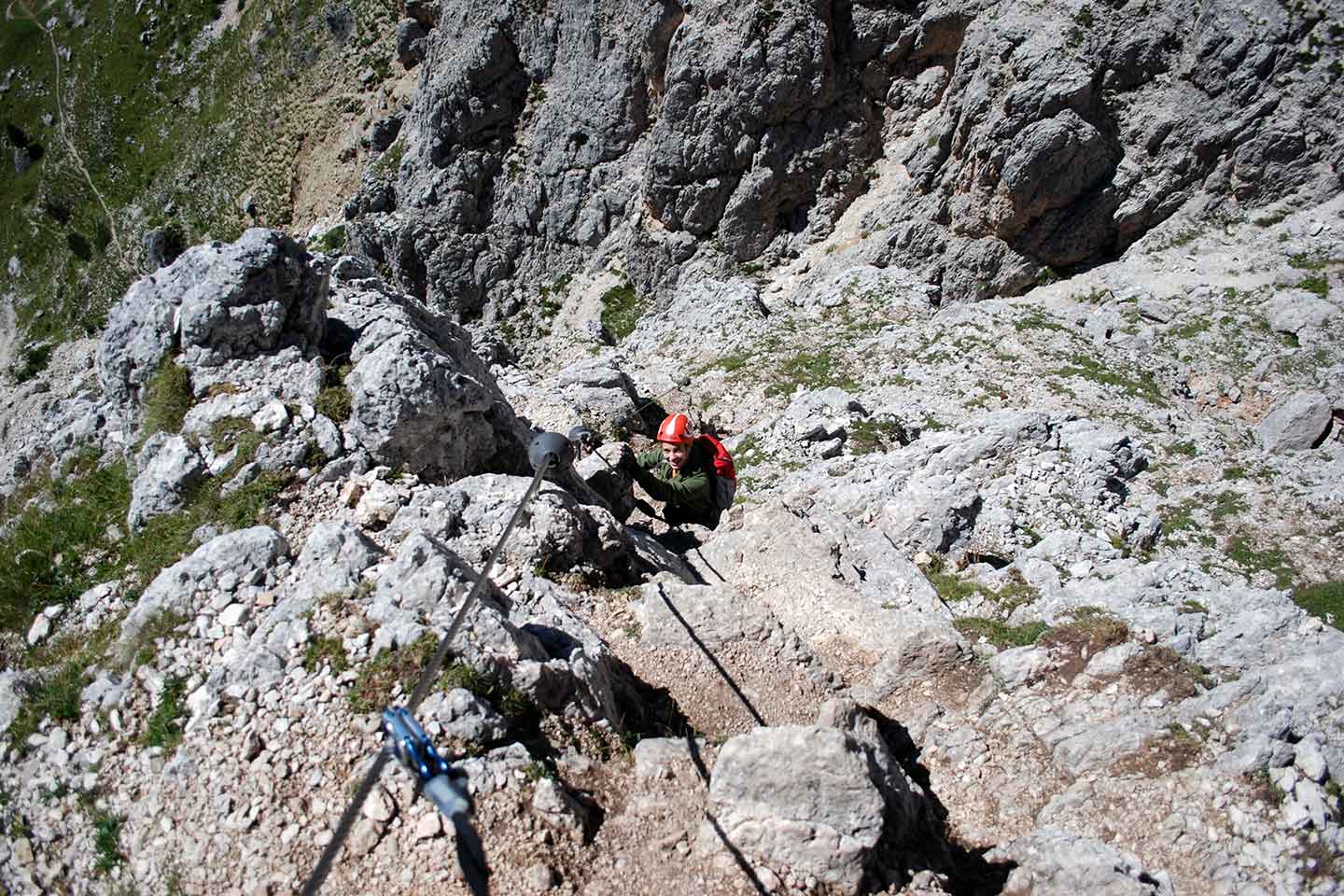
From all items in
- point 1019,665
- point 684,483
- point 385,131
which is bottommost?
point 1019,665

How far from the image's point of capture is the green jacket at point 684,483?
11469mm

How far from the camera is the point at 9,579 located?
25.6 ft

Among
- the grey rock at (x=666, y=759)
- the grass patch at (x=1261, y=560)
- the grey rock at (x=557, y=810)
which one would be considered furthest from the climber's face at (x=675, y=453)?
the grass patch at (x=1261, y=560)

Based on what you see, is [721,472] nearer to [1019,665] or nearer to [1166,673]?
[1019,665]

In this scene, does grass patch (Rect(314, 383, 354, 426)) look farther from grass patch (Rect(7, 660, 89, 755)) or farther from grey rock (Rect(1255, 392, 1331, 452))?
grey rock (Rect(1255, 392, 1331, 452))

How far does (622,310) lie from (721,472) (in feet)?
94.9

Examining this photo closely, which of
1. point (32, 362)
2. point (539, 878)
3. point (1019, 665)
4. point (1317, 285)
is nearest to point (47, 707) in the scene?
point (539, 878)

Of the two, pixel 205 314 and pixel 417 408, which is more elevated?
pixel 205 314

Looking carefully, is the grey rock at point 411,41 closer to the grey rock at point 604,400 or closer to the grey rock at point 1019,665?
the grey rock at point 604,400

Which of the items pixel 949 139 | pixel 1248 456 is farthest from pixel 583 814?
pixel 949 139

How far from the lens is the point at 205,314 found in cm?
932

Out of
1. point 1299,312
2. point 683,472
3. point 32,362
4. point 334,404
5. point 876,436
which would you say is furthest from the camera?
point 32,362

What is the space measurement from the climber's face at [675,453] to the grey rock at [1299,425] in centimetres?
1610

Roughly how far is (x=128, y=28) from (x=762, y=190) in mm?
66951
